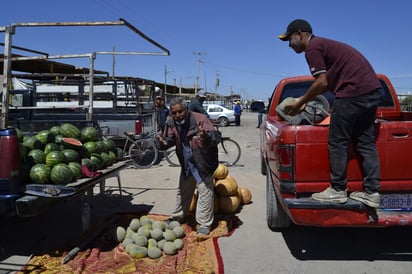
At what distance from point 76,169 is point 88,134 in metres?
1.09

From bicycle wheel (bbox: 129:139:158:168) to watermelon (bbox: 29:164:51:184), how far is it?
5896 mm

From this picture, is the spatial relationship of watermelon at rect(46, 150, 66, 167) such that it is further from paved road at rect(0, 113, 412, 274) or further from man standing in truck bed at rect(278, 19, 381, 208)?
man standing in truck bed at rect(278, 19, 381, 208)

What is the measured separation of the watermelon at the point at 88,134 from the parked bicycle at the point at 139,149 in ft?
14.5

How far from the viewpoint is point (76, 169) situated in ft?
13.4

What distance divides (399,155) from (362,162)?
13.3 inches

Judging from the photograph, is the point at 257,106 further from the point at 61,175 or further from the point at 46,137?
the point at 61,175

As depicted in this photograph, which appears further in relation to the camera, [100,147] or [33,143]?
[100,147]

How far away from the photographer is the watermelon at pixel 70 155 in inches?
166

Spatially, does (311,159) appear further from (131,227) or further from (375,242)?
(131,227)

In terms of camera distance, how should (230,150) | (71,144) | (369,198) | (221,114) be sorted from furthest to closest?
1. (221,114)
2. (230,150)
3. (71,144)
4. (369,198)

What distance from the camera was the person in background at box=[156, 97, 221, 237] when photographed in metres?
4.41

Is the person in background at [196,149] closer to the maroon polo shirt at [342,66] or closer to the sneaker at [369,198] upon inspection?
the maroon polo shirt at [342,66]

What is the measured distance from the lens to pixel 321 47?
3.51m

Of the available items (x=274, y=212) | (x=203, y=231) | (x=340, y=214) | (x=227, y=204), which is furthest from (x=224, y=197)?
(x=340, y=214)
